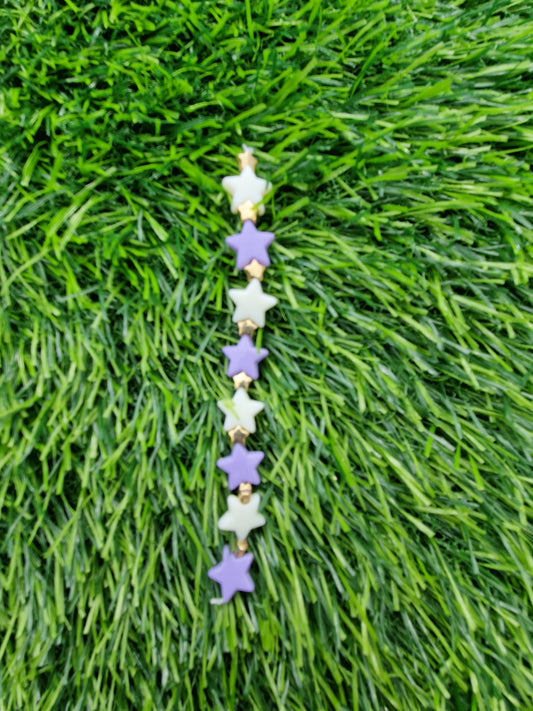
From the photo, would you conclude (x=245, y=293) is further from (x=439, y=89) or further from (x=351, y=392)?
(x=439, y=89)

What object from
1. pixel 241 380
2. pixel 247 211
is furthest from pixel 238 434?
pixel 247 211

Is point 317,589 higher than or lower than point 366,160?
lower

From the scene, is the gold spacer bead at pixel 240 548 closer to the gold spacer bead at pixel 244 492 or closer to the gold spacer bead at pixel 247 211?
the gold spacer bead at pixel 244 492

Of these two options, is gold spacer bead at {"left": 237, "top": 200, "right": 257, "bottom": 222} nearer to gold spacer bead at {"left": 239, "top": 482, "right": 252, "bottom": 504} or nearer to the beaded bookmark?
the beaded bookmark

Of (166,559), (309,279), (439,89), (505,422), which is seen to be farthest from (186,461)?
(439,89)

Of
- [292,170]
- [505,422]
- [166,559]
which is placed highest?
[292,170]
